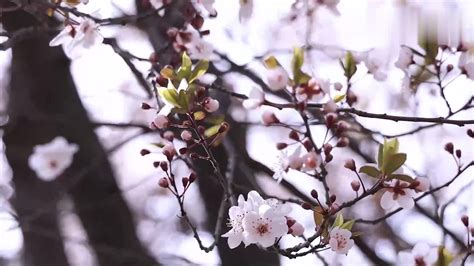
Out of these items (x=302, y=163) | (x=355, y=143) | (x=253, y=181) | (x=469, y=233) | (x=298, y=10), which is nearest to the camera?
(x=302, y=163)

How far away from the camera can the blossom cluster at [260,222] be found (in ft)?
3.78

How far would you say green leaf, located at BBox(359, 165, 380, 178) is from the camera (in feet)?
3.61

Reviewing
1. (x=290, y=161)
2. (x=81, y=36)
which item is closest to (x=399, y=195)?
(x=290, y=161)

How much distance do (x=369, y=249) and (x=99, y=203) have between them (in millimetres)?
857

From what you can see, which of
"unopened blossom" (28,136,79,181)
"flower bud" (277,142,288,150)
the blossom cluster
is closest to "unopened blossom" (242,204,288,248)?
the blossom cluster

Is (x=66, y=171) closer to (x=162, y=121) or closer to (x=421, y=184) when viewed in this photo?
(x=162, y=121)

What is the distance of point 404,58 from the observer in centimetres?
156

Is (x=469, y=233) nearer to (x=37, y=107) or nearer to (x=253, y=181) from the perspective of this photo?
(x=253, y=181)

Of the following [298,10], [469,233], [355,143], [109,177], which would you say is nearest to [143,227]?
[109,177]

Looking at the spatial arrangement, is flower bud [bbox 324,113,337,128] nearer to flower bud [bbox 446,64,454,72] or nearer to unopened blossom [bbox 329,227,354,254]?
unopened blossom [bbox 329,227,354,254]

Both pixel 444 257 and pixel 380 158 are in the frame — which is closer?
pixel 380 158

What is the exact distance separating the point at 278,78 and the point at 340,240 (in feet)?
0.96

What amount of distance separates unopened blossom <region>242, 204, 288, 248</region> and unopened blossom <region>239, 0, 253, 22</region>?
63cm

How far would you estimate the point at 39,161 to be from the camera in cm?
226
